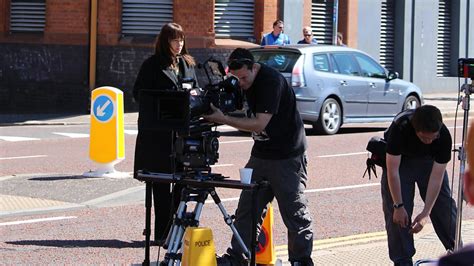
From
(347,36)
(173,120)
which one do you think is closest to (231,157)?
(173,120)

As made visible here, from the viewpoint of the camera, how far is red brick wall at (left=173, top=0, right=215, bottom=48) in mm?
24016

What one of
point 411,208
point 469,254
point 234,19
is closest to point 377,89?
point 234,19

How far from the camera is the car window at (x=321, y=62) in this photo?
18.2 meters

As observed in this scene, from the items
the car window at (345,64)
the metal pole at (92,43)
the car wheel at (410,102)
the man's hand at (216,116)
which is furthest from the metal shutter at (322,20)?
the man's hand at (216,116)

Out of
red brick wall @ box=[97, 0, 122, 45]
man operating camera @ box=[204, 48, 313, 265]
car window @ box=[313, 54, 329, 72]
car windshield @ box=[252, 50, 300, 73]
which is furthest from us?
red brick wall @ box=[97, 0, 122, 45]

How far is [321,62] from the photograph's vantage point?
1836 centimetres

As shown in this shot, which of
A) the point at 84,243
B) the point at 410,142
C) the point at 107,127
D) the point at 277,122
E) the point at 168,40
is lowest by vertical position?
the point at 84,243

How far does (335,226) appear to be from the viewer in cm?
981

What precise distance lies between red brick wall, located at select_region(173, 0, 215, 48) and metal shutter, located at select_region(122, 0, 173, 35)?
0.94 ft

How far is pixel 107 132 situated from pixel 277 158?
18.9 feet

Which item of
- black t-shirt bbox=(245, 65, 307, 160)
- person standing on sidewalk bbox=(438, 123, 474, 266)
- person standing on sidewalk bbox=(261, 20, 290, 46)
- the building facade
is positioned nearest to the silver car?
person standing on sidewalk bbox=(261, 20, 290, 46)

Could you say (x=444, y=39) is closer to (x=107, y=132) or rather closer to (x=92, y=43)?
(x=92, y=43)

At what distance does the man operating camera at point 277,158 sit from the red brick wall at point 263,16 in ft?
59.2

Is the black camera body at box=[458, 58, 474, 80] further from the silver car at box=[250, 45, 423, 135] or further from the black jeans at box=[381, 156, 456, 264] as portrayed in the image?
the silver car at box=[250, 45, 423, 135]
